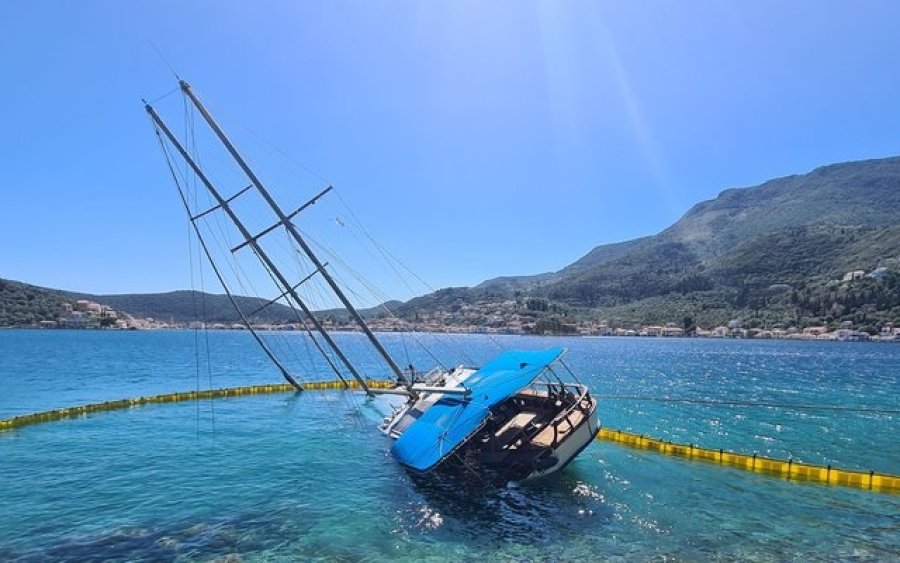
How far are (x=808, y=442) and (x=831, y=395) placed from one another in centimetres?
3199

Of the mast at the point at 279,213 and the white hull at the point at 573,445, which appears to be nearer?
the white hull at the point at 573,445

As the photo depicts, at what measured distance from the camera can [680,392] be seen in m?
65.9

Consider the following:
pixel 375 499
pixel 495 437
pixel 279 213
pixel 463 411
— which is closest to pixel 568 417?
pixel 495 437

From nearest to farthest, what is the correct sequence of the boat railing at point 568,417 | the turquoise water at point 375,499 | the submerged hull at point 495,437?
the turquoise water at point 375,499 < the submerged hull at point 495,437 < the boat railing at point 568,417

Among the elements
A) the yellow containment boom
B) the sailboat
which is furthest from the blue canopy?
the yellow containment boom

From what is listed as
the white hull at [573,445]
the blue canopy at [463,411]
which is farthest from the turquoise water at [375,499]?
the blue canopy at [463,411]

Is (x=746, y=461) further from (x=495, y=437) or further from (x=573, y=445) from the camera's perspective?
(x=495, y=437)

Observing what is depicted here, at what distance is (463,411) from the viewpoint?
80.6 feet

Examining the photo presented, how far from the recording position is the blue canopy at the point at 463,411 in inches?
905

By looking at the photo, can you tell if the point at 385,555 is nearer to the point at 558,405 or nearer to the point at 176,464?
the point at 558,405

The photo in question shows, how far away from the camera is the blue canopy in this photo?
75.4 feet

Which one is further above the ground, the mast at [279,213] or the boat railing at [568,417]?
the mast at [279,213]

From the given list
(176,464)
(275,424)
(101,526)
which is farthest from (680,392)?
(101,526)

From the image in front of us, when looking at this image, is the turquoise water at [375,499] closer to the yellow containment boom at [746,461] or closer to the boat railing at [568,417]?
the yellow containment boom at [746,461]
